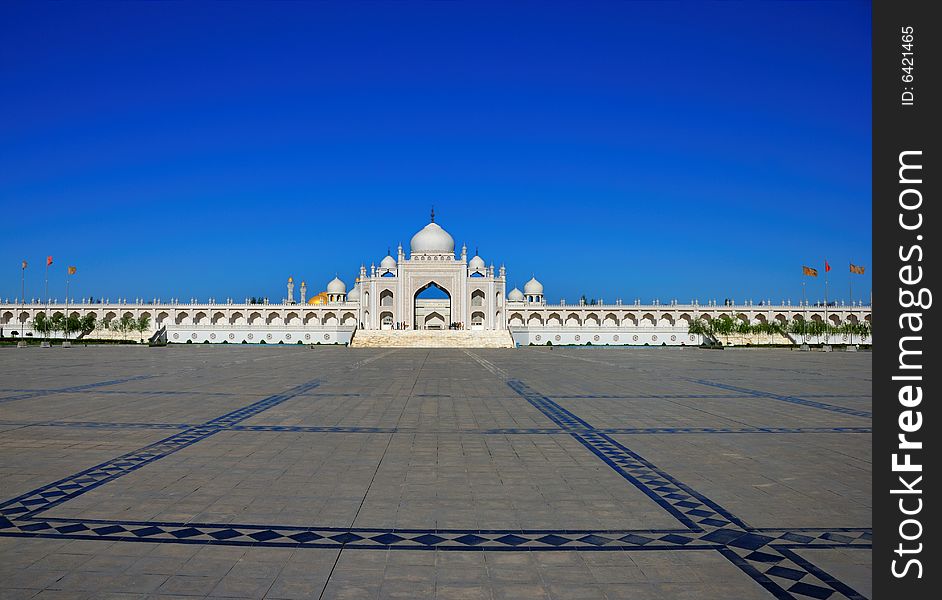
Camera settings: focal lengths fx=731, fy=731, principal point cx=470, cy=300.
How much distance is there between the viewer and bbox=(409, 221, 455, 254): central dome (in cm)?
5956

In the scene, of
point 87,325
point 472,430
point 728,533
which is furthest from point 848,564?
point 87,325

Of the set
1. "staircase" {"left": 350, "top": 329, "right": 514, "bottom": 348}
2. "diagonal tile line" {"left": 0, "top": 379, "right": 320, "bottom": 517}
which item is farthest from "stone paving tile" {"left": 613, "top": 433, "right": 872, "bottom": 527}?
"staircase" {"left": 350, "top": 329, "right": 514, "bottom": 348}

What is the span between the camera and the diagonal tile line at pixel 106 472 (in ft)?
15.5

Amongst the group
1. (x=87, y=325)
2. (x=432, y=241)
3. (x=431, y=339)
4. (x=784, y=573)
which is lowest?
(x=784, y=573)

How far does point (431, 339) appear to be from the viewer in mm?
45031

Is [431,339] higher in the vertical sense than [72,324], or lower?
lower

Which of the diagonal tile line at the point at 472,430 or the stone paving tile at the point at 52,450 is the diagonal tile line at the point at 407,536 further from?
the diagonal tile line at the point at 472,430

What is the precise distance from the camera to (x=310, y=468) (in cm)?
600

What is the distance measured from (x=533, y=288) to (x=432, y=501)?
69692 millimetres

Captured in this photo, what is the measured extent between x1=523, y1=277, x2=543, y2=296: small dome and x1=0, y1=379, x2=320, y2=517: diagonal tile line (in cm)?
6550

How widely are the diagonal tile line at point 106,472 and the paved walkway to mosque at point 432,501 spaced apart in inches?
1.1

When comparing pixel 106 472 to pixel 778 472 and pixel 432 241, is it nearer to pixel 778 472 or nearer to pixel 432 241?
pixel 778 472
